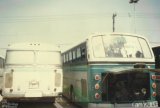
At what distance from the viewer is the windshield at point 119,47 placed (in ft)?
45.1

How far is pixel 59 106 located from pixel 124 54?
21.1 ft

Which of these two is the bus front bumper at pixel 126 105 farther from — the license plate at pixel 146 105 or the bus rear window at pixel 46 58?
the bus rear window at pixel 46 58

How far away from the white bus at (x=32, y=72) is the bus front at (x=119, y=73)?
3102mm

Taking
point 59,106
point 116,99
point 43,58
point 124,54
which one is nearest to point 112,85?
point 116,99

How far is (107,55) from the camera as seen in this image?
13656 millimetres

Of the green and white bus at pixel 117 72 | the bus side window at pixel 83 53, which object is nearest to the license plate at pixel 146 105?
the green and white bus at pixel 117 72

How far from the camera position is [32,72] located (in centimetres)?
1586

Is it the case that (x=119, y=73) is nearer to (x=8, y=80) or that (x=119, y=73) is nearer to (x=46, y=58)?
(x=46, y=58)

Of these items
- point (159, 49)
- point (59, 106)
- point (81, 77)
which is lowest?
point (59, 106)

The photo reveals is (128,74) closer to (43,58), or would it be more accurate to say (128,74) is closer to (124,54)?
(124,54)

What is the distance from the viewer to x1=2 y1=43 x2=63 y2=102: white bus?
15.4 meters

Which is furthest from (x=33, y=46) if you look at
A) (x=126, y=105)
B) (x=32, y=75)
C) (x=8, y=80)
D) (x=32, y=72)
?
(x=126, y=105)

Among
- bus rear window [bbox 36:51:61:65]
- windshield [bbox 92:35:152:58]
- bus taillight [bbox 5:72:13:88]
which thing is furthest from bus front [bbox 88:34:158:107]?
bus taillight [bbox 5:72:13:88]

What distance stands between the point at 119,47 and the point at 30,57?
4.55 m
